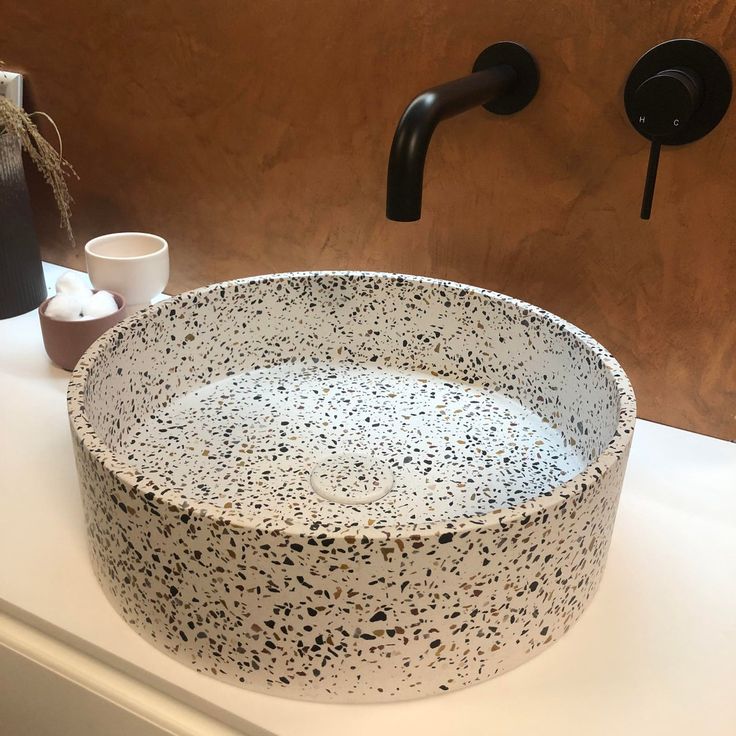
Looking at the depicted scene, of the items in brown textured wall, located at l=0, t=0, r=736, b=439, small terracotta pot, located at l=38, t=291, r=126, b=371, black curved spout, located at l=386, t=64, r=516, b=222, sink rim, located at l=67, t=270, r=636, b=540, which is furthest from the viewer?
small terracotta pot, located at l=38, t=291, r=126, b=371

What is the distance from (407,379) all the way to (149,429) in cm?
29

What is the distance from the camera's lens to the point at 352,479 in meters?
0.78

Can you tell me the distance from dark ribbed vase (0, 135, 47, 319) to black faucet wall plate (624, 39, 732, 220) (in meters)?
0.77

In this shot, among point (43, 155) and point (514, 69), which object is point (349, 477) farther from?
point (43, 155)

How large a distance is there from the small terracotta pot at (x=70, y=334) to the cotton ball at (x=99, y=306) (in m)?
0.01

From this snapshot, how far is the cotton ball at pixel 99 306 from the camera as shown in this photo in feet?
3.27

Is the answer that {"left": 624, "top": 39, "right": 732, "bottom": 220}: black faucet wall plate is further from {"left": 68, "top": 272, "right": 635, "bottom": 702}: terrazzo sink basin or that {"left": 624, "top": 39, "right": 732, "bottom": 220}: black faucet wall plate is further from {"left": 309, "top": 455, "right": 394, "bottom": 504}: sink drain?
{"left": 309, "top": 455, "right": 394, "bottom": 504}: sink drain

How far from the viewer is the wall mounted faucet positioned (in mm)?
668

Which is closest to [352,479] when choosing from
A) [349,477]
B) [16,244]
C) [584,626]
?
[349,477]

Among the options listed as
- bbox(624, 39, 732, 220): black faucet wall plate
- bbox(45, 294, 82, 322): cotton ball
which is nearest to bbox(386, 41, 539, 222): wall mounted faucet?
bbox(624, 39, 732, 220): black faucet wall plate

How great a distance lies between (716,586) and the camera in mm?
712

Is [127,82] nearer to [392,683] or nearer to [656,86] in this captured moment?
[656,86]

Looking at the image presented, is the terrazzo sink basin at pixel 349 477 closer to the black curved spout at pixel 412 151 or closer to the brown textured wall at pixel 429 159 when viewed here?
the brown textured wall at pixel 429 159

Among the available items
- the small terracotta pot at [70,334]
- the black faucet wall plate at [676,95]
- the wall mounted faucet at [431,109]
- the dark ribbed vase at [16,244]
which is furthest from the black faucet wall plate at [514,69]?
the dark ribbed vase at [16,244]
